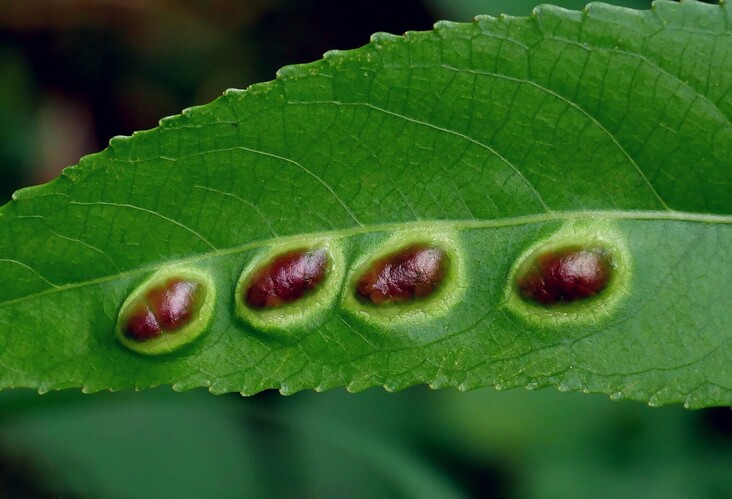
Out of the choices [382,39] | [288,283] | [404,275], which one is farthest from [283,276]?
[382,39]

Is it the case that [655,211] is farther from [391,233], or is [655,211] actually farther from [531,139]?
[391,233]

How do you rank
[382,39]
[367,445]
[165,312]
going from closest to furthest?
[382,39] < [165,312] < [367,445]

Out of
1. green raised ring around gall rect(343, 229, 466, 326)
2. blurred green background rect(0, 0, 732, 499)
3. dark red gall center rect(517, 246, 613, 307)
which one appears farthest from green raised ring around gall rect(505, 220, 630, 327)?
blurred green background rect(0, 0, 732, 499)

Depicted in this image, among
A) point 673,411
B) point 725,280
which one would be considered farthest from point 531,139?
point 673,411

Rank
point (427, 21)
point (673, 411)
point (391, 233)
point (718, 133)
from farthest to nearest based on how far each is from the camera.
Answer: point (427, 21), point (673, 411), point (391, 233), point (718, 133)

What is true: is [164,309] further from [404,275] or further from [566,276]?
[566,276]

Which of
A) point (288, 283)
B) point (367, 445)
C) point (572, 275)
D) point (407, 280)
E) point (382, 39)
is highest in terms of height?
point (382, 39)
